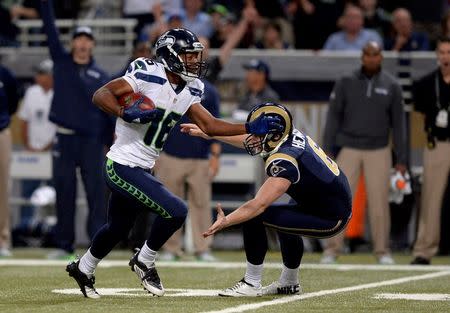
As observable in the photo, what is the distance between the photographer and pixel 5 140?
1299 cm

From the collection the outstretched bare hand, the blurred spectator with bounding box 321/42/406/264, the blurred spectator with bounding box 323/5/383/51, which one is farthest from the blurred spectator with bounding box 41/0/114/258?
the outstretched bare hand

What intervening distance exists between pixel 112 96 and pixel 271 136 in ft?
3.37

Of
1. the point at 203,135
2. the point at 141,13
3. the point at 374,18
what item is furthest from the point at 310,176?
the point at 141,13

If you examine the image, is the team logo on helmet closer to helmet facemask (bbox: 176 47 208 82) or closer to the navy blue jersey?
helmet facemask (bbox: 176 47 208 82)

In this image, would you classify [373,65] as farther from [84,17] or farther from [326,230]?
[84,17]

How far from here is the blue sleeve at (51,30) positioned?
1180cm

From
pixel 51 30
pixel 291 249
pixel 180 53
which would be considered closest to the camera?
pixel 180 53

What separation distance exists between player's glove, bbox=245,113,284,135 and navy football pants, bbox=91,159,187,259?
2.10 feet

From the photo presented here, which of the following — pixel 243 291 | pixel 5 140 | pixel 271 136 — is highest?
pixel 271 136

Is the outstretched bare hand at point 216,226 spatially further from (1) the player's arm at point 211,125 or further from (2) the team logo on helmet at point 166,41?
(2) the team logo on helmet at point 166,41

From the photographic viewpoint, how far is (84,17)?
709 inches

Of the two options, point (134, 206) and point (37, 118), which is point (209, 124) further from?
point (37, 118)

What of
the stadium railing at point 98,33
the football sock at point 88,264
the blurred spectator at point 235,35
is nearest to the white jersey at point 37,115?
the stadium railing at point 98,33

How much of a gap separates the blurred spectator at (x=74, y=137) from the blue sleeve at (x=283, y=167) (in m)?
4.45
